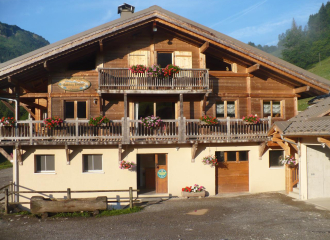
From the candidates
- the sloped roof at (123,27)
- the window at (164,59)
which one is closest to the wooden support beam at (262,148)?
the sloped roof at (123,27)

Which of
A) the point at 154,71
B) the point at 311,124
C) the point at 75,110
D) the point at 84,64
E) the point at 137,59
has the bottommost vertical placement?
the point at 311,124

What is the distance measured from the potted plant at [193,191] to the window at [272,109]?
5.80 m

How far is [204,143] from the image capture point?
52.7 ft

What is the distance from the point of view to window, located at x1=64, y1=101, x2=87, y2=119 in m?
16.2

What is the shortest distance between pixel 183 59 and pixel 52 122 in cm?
778

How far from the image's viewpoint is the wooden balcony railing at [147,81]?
1545cm

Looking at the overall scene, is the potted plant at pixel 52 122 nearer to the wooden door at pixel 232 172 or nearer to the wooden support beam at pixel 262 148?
the wooden door at pixel 232 172

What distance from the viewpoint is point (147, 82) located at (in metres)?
15.7

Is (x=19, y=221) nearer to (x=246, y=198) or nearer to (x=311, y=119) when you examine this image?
(x=246, y=198)

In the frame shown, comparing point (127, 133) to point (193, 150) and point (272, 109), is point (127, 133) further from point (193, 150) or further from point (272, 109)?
point (272, 109)

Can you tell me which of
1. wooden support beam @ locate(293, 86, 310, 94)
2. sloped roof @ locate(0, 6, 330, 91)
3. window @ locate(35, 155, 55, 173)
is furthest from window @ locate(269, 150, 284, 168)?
window @ locate(35, 155, 55, 173)

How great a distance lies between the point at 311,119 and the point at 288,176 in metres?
3.60

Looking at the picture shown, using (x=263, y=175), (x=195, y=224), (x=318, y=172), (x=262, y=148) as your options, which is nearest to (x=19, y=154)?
(x=195, y=224)

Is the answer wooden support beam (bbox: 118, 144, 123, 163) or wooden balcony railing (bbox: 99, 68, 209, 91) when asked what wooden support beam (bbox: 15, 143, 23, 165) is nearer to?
wooden support beam (bbox: 118, 144, 123, 163)
